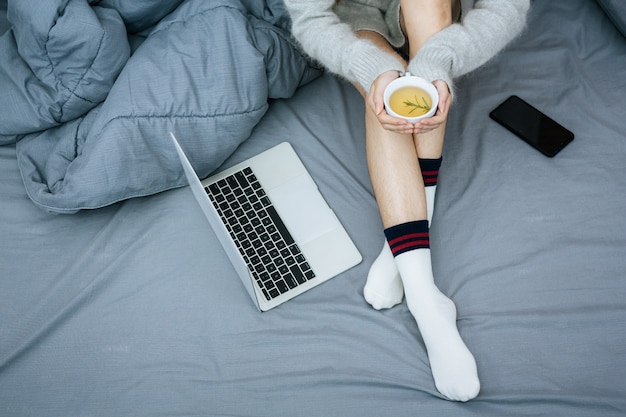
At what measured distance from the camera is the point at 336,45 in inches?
40.2

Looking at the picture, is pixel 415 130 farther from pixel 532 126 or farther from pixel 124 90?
pixel 124 90

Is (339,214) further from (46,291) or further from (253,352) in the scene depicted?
(46,291)

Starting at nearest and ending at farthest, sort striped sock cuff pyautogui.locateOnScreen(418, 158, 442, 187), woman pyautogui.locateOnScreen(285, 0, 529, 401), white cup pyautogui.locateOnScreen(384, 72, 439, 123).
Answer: white cup pyautogui.locateOnScreen(384, 72, 439, 123) < woman pyautogui.locateOnScreen(285, 0, 529, 401) < striped sock cuff pyautogui.locateOnScreen(418, 158, 442, 187)

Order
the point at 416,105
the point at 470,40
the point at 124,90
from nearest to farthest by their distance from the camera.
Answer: the point at 416,105, the point at 470,40, the point at 124,90

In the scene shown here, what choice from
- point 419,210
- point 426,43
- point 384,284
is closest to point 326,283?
point 384,284

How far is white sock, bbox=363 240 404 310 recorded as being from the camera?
1022mm

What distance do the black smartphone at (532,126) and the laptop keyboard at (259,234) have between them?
521 mm

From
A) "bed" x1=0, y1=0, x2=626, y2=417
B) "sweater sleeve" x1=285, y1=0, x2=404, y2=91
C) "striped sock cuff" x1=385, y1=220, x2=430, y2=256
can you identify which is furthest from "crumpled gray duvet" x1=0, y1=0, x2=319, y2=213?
"striped sock cuff" x1=385, y1=220, x2=430, y2=256

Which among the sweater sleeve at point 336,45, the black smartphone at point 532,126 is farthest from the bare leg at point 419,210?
the black smartphone at point 532,126

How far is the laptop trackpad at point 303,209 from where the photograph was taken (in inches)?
43.7

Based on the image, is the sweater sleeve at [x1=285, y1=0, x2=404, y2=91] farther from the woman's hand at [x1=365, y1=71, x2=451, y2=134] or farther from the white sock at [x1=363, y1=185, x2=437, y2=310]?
the white sock at [x1=363, y1=185, x2=437, y2=310]

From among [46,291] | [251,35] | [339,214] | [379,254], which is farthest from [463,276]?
[46,291]

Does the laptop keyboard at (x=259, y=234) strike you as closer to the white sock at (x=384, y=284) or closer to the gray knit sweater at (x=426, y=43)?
the white sock at (x=384, y=284)

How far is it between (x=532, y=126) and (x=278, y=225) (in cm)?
57
